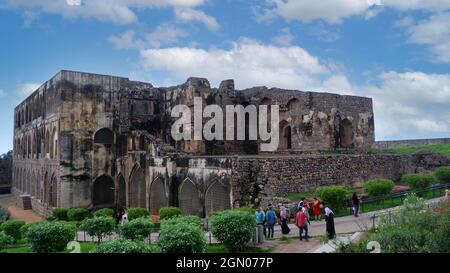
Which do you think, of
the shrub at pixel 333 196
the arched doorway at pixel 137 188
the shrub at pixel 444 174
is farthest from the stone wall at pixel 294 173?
the arched doorway at pixel 137 188

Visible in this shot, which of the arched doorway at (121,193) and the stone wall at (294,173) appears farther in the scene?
the arched doorway at (121,193)

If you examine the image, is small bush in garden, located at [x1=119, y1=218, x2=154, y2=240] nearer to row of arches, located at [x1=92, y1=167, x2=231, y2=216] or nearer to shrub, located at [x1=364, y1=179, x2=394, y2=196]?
row of arches, located at [x1=92, y1=167, x2=231, y2=216]

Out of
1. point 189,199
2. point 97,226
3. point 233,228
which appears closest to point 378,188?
point 233,228

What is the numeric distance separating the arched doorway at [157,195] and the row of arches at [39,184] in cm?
772

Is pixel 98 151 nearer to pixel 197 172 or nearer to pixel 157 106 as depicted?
pixel 157 106

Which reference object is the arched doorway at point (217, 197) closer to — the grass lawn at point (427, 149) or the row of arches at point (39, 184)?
the row of arches at point (39, 184)

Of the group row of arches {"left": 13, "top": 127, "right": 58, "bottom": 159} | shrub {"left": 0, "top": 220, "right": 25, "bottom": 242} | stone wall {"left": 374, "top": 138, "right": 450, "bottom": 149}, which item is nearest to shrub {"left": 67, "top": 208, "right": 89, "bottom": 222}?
row of arches {"left": 13, "top": 127, "right": 58, "bottom": 159}

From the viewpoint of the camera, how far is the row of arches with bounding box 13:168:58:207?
27.0 meters

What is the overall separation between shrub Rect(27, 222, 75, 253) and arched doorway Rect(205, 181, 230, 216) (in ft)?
24.0

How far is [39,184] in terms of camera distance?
101 ft

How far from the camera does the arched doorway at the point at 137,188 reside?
23672mm

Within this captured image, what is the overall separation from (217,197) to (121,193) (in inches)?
404

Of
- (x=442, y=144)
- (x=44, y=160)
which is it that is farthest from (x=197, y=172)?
(x=442, y=144)
